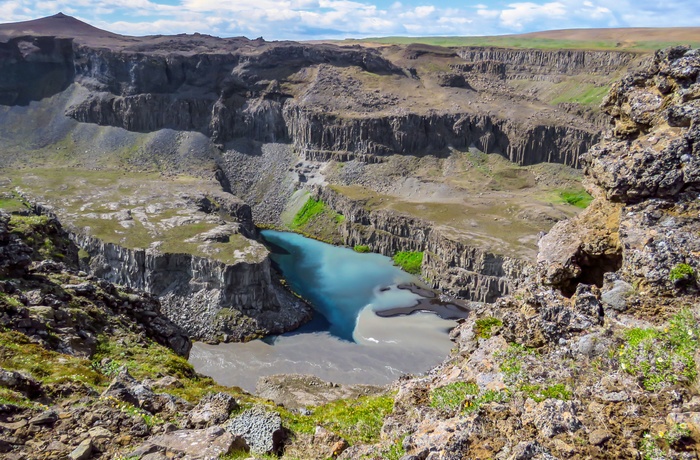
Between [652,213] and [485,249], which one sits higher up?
[652,213]

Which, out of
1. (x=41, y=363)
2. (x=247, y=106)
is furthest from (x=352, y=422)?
(x=247, y=106)

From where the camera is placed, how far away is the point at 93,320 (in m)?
27.9

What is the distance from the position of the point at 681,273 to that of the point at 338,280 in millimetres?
82640

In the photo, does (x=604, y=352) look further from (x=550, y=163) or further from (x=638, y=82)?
(x=550, y=163)

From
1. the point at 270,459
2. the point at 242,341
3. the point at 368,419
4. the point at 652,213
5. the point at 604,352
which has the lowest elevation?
the point at 242,341

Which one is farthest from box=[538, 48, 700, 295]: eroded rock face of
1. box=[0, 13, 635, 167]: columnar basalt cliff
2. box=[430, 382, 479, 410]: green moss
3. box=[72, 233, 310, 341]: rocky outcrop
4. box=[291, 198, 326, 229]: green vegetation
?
box=[0, 13, 635, 167]: columnar basalt cliff

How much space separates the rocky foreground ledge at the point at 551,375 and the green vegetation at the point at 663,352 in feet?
0.13

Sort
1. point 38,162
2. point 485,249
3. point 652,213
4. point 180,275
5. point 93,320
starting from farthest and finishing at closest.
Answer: point 38,162 → point 485,249 → point 180,275 → point 93,320 → point 652,213

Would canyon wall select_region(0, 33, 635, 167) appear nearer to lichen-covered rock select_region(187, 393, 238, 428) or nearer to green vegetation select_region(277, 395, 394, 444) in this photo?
green vegetation select_region(277, 395, 394, 444)

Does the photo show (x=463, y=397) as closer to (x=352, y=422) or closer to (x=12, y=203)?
(x=352, y=422)

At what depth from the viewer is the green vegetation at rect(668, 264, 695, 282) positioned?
14570mm

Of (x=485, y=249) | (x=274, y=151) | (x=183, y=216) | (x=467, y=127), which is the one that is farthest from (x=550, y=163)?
(x=183, y=216)

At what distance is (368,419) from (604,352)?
376 inches

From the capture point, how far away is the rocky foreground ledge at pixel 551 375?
12.1 metres
